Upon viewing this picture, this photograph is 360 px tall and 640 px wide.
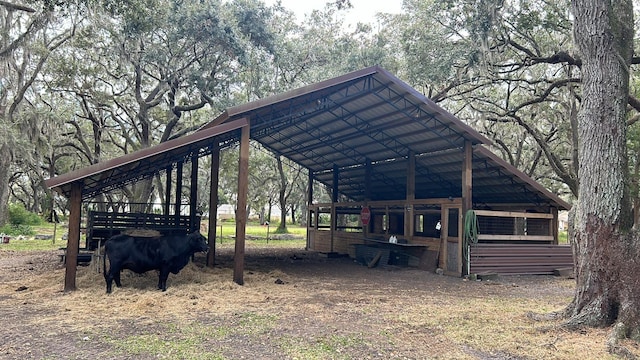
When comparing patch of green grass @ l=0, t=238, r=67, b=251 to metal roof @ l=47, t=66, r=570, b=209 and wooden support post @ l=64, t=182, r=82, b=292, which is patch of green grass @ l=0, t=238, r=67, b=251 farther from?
wooden support post @ l=64, t=182, r=82, b=292

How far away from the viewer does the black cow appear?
8422 millimetres

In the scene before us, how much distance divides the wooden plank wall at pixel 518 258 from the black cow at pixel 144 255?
23.1 ft

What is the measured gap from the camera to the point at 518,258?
→ 1234cm

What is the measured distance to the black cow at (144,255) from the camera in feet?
27.6

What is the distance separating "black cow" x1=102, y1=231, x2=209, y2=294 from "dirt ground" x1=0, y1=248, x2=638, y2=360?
352 mm

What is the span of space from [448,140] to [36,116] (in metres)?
18.5

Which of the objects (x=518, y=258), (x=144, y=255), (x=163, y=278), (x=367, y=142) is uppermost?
(x=367, y=142)

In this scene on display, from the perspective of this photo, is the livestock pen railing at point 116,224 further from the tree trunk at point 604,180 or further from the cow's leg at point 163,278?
the tree trunk at point 604,180

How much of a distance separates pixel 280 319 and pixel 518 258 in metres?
8.31

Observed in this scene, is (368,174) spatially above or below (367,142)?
Answer: below

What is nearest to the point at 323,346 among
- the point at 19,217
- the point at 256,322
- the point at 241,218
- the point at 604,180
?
the point at 256,322

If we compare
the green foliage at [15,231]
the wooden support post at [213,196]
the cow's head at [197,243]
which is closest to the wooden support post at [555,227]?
the wooden support post at [213,196]

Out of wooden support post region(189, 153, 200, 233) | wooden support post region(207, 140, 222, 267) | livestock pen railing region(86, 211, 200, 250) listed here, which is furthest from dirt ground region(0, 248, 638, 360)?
wooden support post region(189, 153, 200, 233)

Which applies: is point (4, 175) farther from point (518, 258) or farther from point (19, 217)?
point (518, 258)
